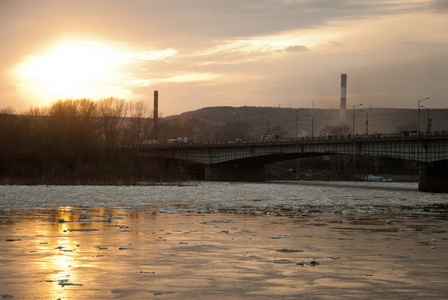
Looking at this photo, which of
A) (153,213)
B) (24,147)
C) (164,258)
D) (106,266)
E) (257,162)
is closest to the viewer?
(106,266)

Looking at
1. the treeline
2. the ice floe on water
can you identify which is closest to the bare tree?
the treeline

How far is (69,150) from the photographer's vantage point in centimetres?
9800

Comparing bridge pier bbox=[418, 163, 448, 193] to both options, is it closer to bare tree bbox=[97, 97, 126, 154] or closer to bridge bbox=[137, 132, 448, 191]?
bridge bbox=[137, 132, 448, 191]

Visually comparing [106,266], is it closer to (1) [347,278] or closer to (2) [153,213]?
(1) [347,278]

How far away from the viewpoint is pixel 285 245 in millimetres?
20828

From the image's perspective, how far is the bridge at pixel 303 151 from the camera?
3479 inches

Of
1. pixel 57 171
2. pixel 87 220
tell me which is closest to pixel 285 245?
pixel 87 220

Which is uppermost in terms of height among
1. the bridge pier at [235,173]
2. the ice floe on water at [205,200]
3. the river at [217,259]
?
the river at [217,259]

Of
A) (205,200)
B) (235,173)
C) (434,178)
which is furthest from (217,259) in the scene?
(235,173)

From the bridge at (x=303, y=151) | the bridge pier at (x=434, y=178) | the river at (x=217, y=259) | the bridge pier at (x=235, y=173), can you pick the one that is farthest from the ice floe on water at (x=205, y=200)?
the bridge pier at (x=235, y=173)

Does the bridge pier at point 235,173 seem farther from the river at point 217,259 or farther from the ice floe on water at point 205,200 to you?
the river at point 217,259

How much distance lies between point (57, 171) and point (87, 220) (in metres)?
64.4

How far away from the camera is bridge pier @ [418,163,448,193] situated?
8656 cm

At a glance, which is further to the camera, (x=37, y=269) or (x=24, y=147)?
(x=24, y=147)
